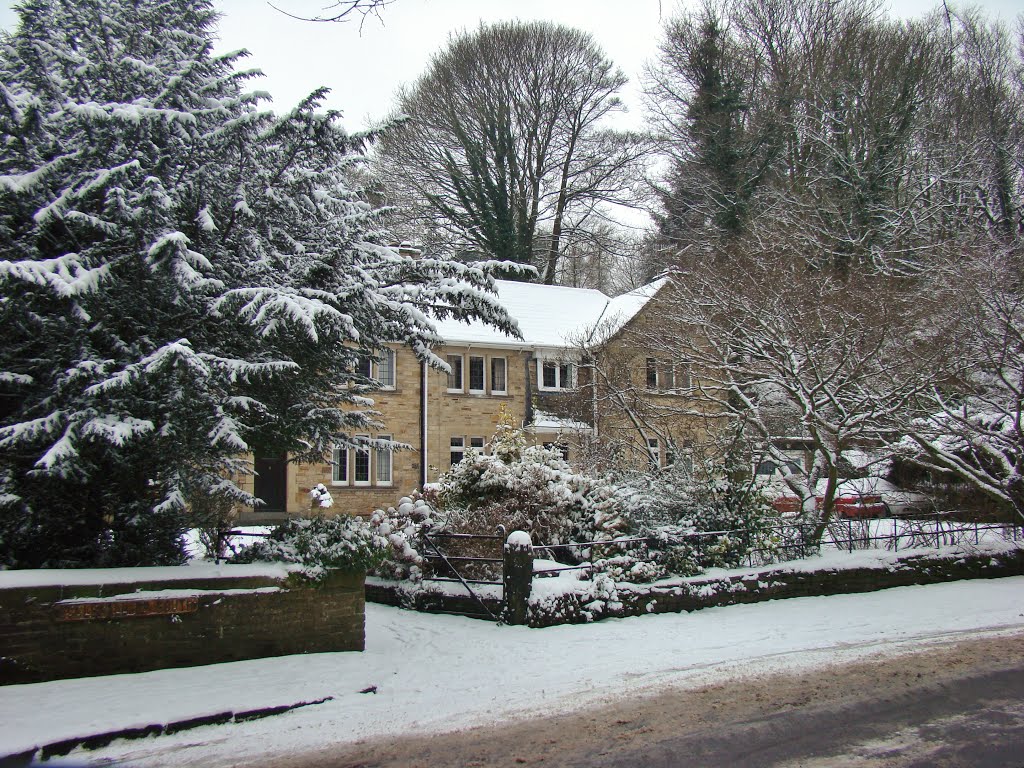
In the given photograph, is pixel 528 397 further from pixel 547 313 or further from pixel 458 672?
pixel 458 672

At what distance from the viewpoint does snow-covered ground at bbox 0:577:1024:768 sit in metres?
6.20

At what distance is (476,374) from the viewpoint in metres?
28.2

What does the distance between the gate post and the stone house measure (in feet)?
42.7

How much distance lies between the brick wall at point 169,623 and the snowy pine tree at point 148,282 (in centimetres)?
94

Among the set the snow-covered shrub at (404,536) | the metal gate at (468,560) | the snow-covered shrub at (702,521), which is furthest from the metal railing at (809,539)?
the snow-covered shrub at (404,536)

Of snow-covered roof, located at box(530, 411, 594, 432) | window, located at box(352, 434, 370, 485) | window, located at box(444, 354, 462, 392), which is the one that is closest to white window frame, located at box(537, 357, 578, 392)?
snow-covered roof, located at box(530, 411, 594, 432)

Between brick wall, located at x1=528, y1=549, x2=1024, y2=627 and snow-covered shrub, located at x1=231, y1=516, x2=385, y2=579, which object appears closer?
snow-covered shrub, located at x1=231, y1=516, x2=385, y2=579

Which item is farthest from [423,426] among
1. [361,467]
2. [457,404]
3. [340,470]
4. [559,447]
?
[559,447]

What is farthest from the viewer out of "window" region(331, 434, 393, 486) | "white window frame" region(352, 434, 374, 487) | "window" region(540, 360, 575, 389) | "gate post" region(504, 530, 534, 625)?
"window" region(540, 360, 575, 389)

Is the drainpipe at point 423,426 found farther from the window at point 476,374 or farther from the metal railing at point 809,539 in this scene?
the metal railing at point 809,539

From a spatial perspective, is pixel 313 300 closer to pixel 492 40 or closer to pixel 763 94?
pixel 763 94

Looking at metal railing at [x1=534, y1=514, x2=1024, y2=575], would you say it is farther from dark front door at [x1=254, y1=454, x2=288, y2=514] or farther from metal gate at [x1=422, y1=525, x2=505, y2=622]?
dark front door at [x1=254, y1=454, x2=288, y2=514]

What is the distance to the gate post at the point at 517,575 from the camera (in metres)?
9.76

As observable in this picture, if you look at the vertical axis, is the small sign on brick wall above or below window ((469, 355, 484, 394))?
below
